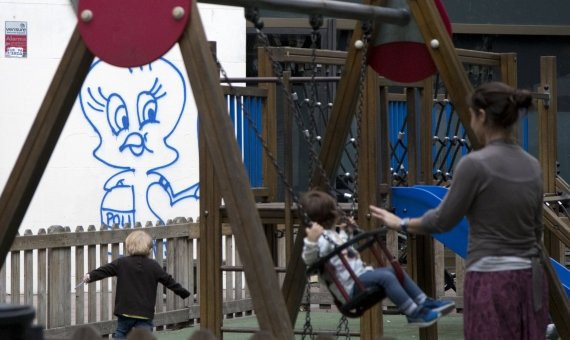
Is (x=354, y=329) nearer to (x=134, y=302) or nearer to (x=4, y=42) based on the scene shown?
(x=134, y=302)

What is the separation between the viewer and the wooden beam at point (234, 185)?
4934 millimetres

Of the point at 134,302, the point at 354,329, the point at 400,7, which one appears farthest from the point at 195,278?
the point at 400,7

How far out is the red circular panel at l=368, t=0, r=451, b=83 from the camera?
654 cm

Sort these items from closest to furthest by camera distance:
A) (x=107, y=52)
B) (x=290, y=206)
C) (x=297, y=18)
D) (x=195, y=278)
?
(x=107, y=52)
(x=290, y=206)
(x=195, y=278)
(x=297, y=18)

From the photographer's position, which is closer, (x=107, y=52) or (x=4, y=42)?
(x=107, y=52)

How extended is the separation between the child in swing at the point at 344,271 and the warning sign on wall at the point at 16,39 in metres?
9.31

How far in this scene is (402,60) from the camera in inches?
258

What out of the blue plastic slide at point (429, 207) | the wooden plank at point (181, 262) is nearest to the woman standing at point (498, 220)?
the blue plastic slide at point (429, 207)

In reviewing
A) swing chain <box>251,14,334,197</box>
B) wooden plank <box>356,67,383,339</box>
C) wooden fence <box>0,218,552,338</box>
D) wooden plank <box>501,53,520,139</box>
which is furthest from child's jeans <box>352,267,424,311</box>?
wooden plank <box>501,53,520,139</box>

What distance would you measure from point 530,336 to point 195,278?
291 inches

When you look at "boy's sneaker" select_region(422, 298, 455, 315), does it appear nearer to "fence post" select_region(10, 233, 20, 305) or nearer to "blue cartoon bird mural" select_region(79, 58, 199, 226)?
"fence post" select_region(10, 233, 20, 305)

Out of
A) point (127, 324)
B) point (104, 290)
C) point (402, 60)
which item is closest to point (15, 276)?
point (104, 290)

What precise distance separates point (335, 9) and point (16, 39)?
8.74m

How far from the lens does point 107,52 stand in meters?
5.42
